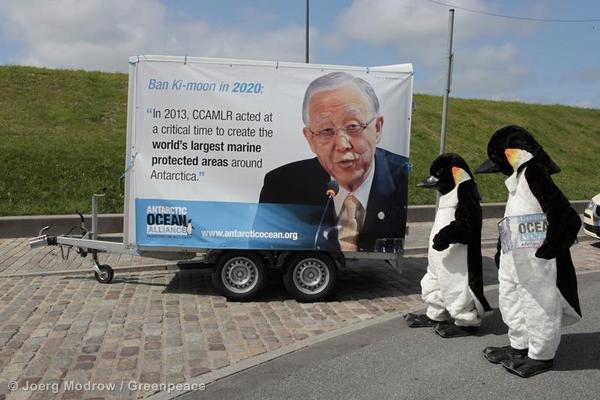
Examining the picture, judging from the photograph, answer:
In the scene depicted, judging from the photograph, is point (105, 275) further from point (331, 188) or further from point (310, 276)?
point (331, 188)

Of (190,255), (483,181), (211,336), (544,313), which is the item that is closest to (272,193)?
(190,255)

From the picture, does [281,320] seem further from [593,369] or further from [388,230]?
[593,369]

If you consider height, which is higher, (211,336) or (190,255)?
(190,255)

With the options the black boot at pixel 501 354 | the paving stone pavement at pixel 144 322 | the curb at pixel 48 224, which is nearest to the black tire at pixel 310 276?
the paving stone pavement at pixel 144 322

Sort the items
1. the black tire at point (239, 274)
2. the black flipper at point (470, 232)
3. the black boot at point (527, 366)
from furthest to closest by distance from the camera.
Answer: the black tire at point (239, 274)
the black flipper at point (470, 232)
the black boot at point (527, 366)

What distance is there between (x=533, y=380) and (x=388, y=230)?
263 cm

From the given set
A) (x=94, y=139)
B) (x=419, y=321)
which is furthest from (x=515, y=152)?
(x=94, y=139)

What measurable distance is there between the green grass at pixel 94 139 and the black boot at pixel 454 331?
7.35 metres

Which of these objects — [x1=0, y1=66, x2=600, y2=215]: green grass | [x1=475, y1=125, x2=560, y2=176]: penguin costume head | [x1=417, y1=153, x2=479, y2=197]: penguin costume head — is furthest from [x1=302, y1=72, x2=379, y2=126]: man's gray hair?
[x1=0, y1=66, x2=600, y2=215]: green grass

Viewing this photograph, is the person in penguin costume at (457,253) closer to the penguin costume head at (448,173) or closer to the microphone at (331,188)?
the penguin costume head at (448,173)

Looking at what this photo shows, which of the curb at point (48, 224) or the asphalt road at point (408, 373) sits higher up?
the curb at point (48, 224)

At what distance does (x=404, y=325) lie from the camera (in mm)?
5777

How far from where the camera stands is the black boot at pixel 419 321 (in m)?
5.70

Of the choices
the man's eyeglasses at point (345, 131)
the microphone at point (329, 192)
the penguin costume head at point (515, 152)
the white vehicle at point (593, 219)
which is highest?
the man's eyeglasses at point (345, 131)
